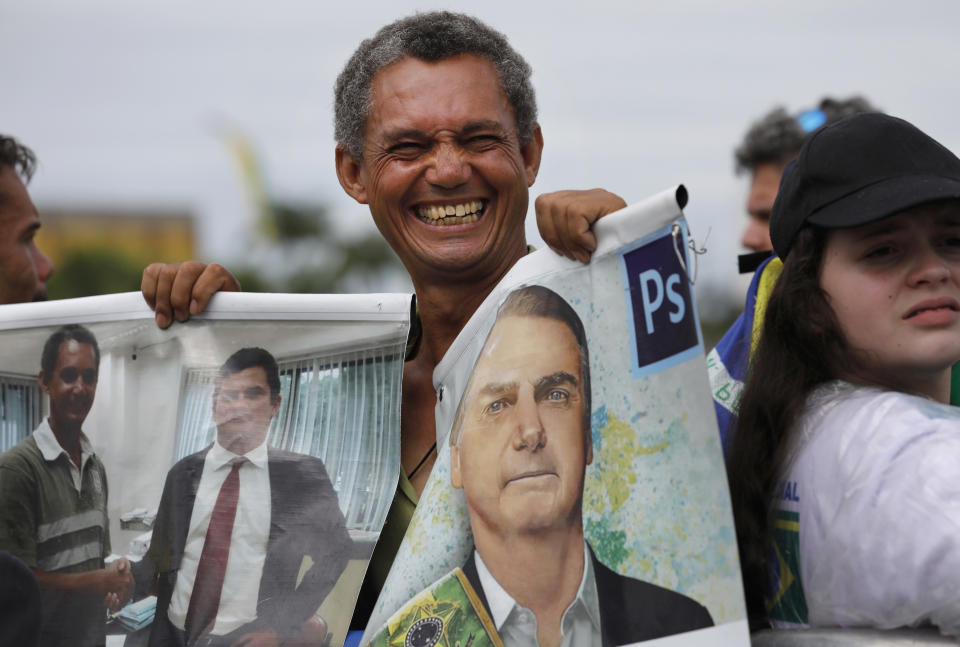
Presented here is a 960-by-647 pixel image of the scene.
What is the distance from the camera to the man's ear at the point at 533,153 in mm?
2662

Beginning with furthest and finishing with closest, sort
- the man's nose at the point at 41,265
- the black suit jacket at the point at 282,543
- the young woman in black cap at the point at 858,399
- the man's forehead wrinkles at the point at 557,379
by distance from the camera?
the man's nose at the point at 41,265, the black suit jacket at the point at 282,543, the man's forehead wrinkles at the point at 557,379, the young woman in black cap at the point at 858,399

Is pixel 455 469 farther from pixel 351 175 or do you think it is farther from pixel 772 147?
pixel 772 147

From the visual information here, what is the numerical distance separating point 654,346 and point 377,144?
109 cm

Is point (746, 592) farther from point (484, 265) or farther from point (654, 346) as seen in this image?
point (484, 265)

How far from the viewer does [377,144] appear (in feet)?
8.31

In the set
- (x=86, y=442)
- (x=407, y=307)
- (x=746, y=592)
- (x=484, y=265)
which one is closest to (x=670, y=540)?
(x=746, y=592)

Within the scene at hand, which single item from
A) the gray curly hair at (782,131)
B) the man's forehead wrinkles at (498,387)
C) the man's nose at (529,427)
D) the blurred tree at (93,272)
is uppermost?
the blurred tree at (93,272)

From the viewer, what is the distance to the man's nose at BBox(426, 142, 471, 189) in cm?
241

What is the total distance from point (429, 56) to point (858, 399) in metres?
1.31

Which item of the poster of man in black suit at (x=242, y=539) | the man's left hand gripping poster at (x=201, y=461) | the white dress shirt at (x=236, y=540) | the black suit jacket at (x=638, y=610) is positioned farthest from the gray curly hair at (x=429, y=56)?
the black suit jacket at (x=638, y=610)

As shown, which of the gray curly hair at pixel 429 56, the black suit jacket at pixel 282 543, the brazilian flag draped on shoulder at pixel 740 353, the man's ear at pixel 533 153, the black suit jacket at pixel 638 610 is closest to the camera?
the black suit jacket at pixel 638 610

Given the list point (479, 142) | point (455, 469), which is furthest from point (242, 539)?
point (479, 142)

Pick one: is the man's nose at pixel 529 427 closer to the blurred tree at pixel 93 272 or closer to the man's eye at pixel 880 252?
the man's eye at pixel 880 252

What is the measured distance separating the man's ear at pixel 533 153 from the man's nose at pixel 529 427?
98 centimetres
